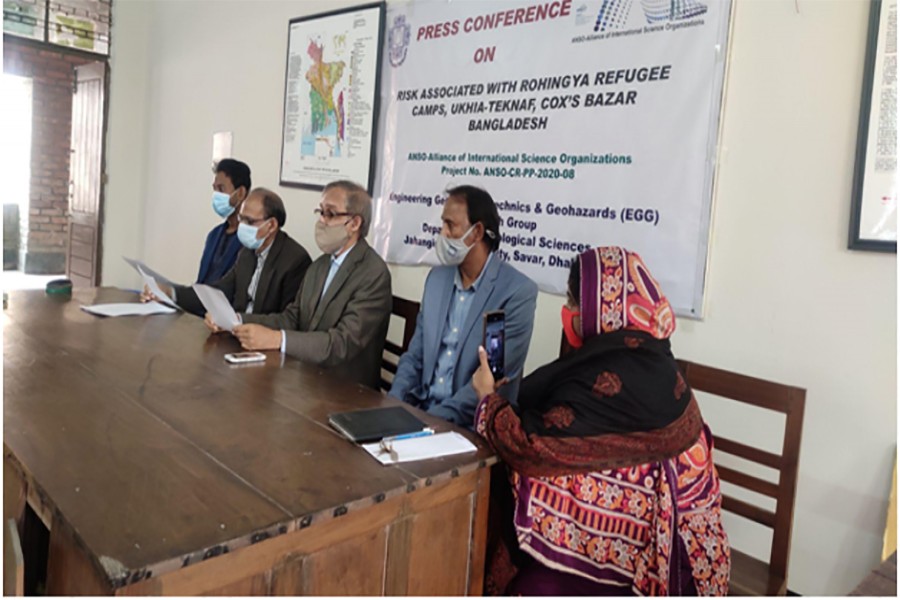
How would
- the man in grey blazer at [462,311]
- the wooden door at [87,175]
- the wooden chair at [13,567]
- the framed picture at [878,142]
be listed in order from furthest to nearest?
the wooden door at [87,175] → the man in grey blazer at [462,311] → the framed picture at [878,142] → the wooden chair at [13,567]

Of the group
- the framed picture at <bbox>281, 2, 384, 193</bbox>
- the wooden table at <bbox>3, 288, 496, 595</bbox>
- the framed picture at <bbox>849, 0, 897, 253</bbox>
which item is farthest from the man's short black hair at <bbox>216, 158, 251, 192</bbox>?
the framed picture at <bbox>849, 0, 897, 253</bbox>

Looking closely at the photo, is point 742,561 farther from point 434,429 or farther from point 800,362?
point 434,429

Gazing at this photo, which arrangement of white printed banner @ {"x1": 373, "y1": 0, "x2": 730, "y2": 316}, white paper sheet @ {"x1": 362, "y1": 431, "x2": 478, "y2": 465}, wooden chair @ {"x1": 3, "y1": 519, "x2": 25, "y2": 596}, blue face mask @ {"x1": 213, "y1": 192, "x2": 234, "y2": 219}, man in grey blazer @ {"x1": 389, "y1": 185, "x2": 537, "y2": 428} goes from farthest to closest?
1. blue face mask @ {"x1": 213, "y1": 192, "x2": 234, "y2": 219}
2. white printed banner @ {"x1": 373, "y1": 0, "x2": 730, "y2": 316}
3. man in grey blazer @ {"x1": 389, "y1": 185, "x2": 537, "y2": 428}
4. white paper sheet @ {"x1": 362, "y1": 431, "x2": 478, "y2": 465}
5. wooden chair @ {"x1": 3, "y1": 519, "x2": 25, "y2": 596}

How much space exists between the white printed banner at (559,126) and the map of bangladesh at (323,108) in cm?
35

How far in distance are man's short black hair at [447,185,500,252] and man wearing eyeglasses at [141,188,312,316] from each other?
0.94 metres

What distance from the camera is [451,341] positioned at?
2.15 metres

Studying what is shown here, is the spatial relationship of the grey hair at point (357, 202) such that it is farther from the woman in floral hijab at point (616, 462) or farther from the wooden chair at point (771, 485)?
the wooden chair at point (771, 485)

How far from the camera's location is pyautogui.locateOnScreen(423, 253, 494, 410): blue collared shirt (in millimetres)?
2115

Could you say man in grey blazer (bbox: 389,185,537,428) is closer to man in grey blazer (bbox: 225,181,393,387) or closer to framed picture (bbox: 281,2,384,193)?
man in grey blazer (bbox: 225,181,393,387)

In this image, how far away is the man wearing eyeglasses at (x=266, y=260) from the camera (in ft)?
9.14

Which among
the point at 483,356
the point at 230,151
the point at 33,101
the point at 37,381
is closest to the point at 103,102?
the point at 230,151

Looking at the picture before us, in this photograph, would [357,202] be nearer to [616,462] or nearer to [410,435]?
[410,435]

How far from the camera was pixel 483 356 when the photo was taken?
5.30 ft

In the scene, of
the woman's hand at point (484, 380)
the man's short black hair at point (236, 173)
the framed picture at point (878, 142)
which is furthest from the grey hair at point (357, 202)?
the framed picture at point (878, 142)
